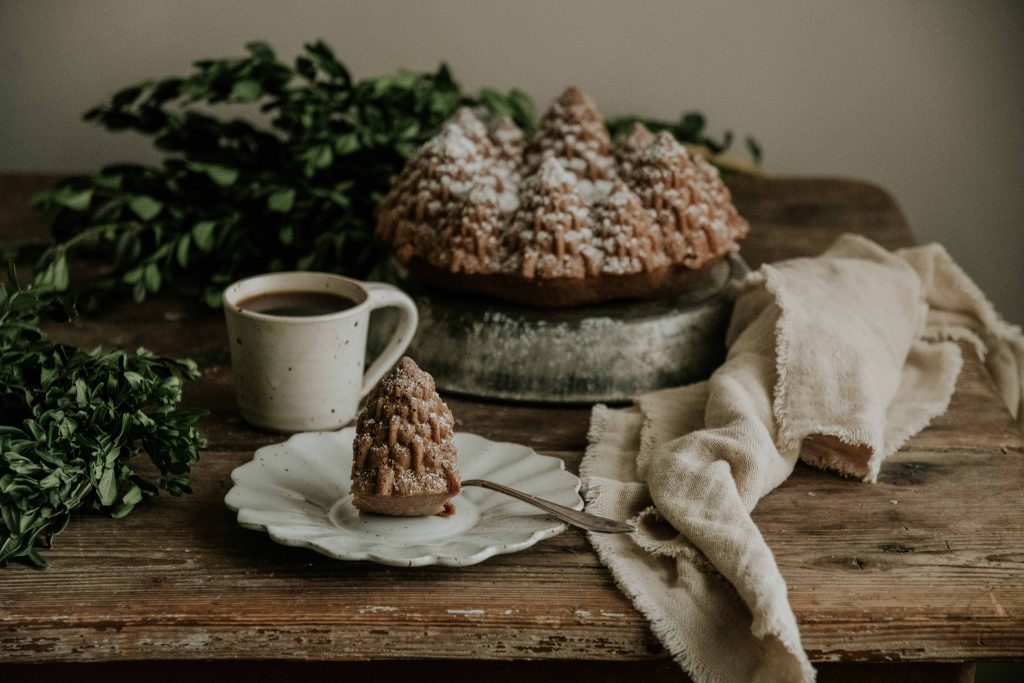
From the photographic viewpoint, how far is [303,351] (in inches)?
43.4

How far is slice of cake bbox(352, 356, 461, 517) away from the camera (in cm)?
91

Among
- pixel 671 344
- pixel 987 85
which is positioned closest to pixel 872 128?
pixel 987 85

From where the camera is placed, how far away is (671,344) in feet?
4.06

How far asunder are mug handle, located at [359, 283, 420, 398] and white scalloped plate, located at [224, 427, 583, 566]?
13 centimetres

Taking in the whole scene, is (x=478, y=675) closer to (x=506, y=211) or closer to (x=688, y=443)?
(x=688, y=443)

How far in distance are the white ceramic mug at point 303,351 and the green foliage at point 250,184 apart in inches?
13.6

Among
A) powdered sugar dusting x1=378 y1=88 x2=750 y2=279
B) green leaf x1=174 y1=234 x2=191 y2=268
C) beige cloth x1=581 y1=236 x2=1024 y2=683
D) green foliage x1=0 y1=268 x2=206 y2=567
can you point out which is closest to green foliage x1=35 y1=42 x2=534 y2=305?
green leaf x1=174 y1=234 x2=191 y2=268

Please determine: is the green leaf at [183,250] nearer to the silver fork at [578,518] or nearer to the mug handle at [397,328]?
the mug handle at [397,328]

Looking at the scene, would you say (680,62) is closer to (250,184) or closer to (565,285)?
(250,184)

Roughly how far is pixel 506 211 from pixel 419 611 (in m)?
0.52

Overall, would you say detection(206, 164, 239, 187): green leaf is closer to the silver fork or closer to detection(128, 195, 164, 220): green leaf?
detection(128, 195, 164, 220): green leaf

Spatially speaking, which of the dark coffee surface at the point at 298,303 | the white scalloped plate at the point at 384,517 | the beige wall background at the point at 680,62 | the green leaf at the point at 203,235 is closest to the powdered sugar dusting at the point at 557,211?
the dark coffee surface at the point at 298,303

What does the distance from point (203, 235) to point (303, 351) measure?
495 mm

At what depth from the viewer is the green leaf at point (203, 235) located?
152cm
